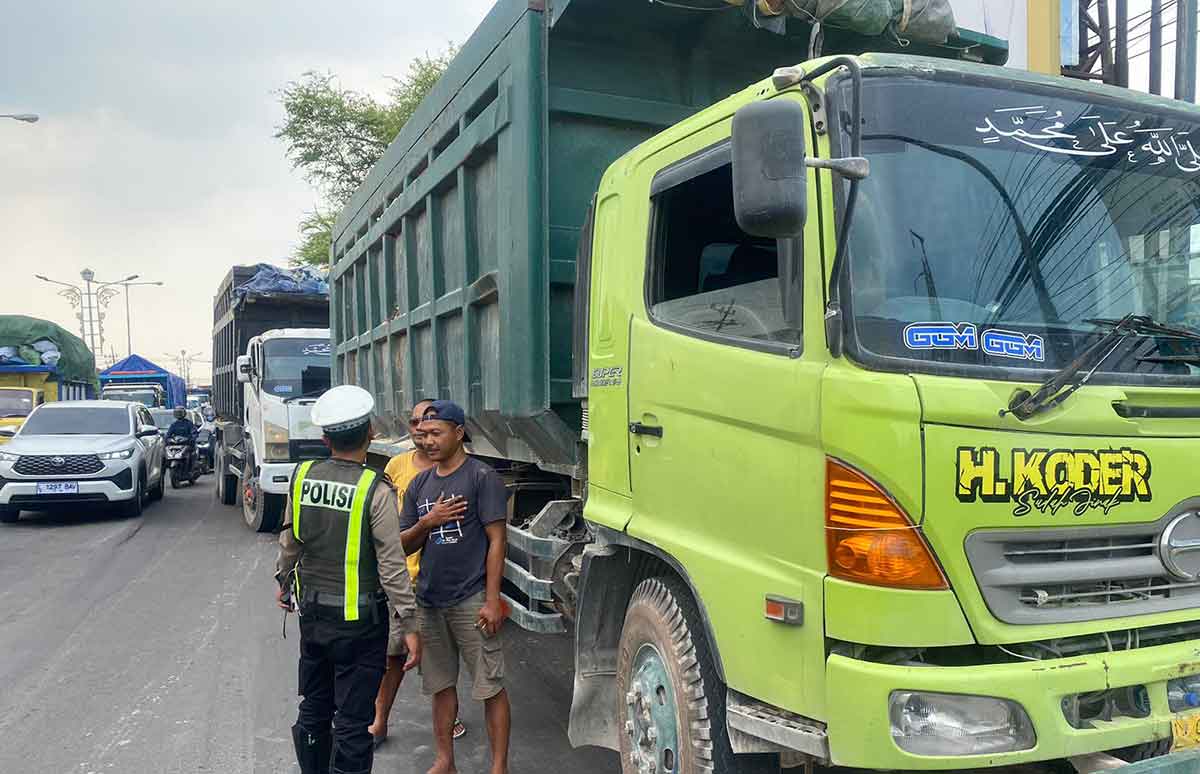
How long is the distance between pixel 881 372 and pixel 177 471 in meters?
18.2

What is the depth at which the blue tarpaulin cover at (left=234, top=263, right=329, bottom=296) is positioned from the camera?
1391cm

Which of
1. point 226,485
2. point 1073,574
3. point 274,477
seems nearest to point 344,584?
point 1073,574

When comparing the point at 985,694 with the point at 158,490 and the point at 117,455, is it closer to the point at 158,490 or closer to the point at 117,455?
the point at 117,455

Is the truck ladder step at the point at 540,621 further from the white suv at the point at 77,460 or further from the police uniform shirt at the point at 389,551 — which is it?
the white suv at the point at 77,460

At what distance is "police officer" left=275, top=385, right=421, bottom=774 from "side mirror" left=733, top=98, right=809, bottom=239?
6.35ft

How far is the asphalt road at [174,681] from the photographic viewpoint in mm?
4406

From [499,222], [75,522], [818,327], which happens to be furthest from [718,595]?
[75,522]

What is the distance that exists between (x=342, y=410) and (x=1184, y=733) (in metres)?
2.91

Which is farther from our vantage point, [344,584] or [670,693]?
[344,584]

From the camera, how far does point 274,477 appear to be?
1083 centimetres

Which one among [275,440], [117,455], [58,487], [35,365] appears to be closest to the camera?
[275,440]

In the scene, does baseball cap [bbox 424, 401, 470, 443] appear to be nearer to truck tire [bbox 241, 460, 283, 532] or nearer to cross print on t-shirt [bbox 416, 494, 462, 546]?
cross print on t-shirt [bbox 416, 494, 462, 546]

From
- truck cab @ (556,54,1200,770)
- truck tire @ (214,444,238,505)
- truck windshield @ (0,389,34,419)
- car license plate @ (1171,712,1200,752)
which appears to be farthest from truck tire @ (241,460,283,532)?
car license plate @ (1171,712,1200,752)

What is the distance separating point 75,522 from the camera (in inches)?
502
